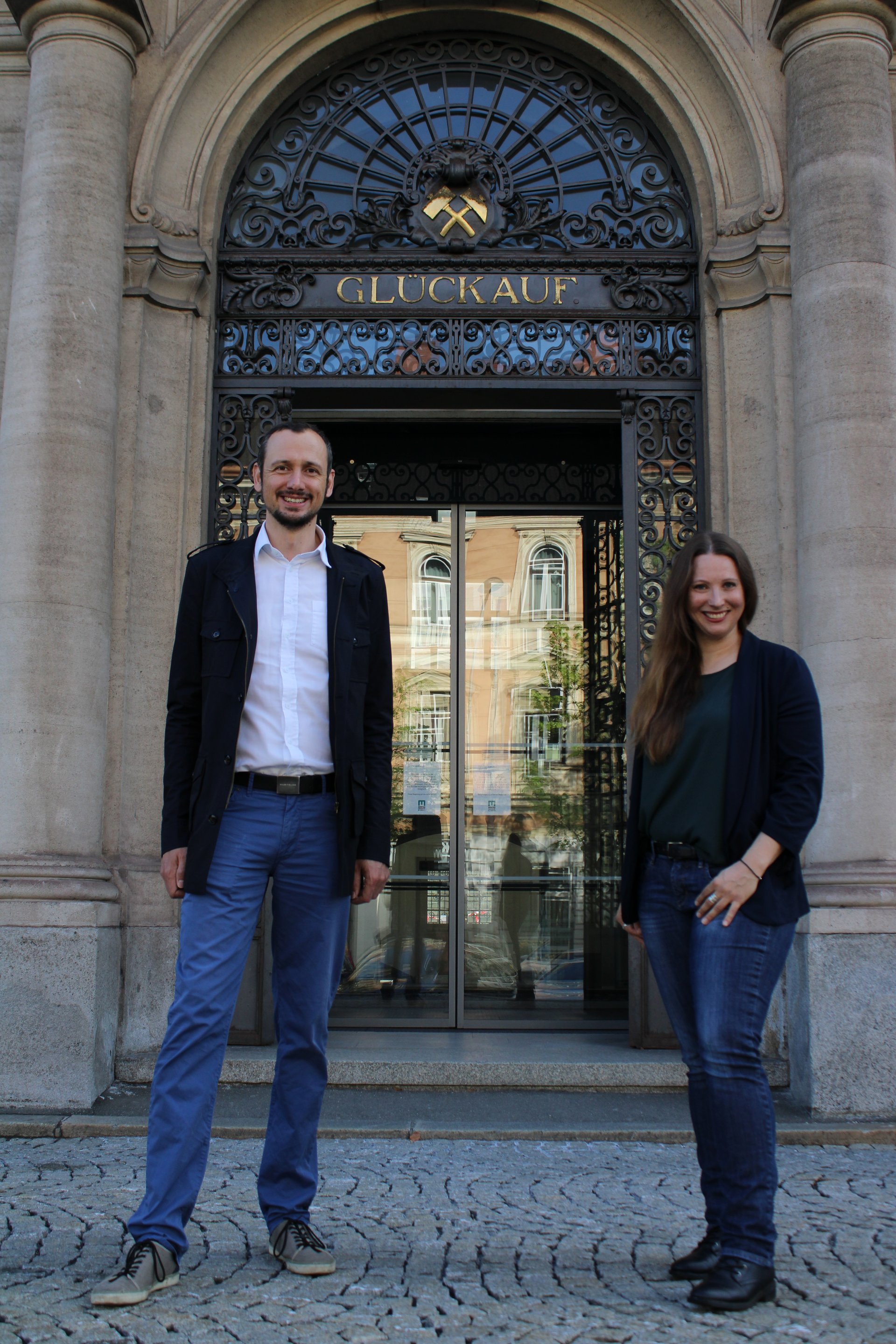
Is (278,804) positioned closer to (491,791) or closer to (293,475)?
(293,475)

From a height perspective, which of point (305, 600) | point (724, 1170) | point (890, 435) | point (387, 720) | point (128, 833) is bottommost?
point (724, 1170)

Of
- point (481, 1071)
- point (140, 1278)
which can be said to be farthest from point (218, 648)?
point (481, 1071)

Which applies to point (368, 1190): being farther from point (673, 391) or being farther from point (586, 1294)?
point (673, 391)

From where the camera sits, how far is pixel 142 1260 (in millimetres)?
3092

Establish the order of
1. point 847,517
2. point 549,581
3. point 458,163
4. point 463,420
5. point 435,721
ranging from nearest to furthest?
point 847,517 → point 458,163 → point 463,420 → point 435,721 → point 549,581

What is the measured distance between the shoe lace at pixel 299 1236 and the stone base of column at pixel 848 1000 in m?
3.08

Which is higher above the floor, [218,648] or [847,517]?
[847,517]

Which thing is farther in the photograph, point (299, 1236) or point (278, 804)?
point (278, 804)

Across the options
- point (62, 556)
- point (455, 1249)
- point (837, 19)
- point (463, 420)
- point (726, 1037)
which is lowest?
point (455, 1249)

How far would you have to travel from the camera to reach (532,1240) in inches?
147

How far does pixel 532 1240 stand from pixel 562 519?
5.52 metres

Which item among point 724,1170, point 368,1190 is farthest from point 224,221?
point 724,1170

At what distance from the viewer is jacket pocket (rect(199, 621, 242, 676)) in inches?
142

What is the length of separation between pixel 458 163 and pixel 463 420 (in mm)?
1521
